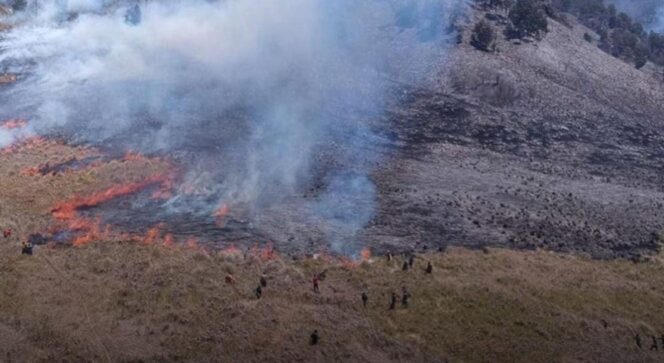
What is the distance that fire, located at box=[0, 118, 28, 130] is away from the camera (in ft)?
151

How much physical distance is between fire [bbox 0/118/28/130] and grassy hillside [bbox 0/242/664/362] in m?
18.6

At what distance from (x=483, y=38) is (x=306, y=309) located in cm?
4908

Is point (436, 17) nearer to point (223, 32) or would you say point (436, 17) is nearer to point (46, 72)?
point (223, 32)

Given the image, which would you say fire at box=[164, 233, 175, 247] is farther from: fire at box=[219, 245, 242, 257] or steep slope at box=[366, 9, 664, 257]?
steep slope at box=[366, 9, 664, 257]

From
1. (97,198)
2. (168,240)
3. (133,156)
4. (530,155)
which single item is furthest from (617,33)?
(97,198)

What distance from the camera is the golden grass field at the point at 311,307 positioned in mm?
25078

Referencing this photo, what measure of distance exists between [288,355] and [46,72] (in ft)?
147

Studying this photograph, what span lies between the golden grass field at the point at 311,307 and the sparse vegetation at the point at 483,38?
38.5m

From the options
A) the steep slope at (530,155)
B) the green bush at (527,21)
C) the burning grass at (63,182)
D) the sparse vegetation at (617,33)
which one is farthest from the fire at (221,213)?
the sparse vegetation at (617,33)

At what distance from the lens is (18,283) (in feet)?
92.3

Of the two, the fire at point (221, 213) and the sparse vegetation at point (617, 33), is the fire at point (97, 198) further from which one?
the sparse vegetation at point (617, 33)

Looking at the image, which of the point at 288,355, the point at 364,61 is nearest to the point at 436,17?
the point at 364,61

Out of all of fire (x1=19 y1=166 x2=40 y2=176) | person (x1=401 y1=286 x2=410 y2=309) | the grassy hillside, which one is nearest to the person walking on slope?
the grassy hillside

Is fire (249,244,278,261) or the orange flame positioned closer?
fire (249,244,278,261)
